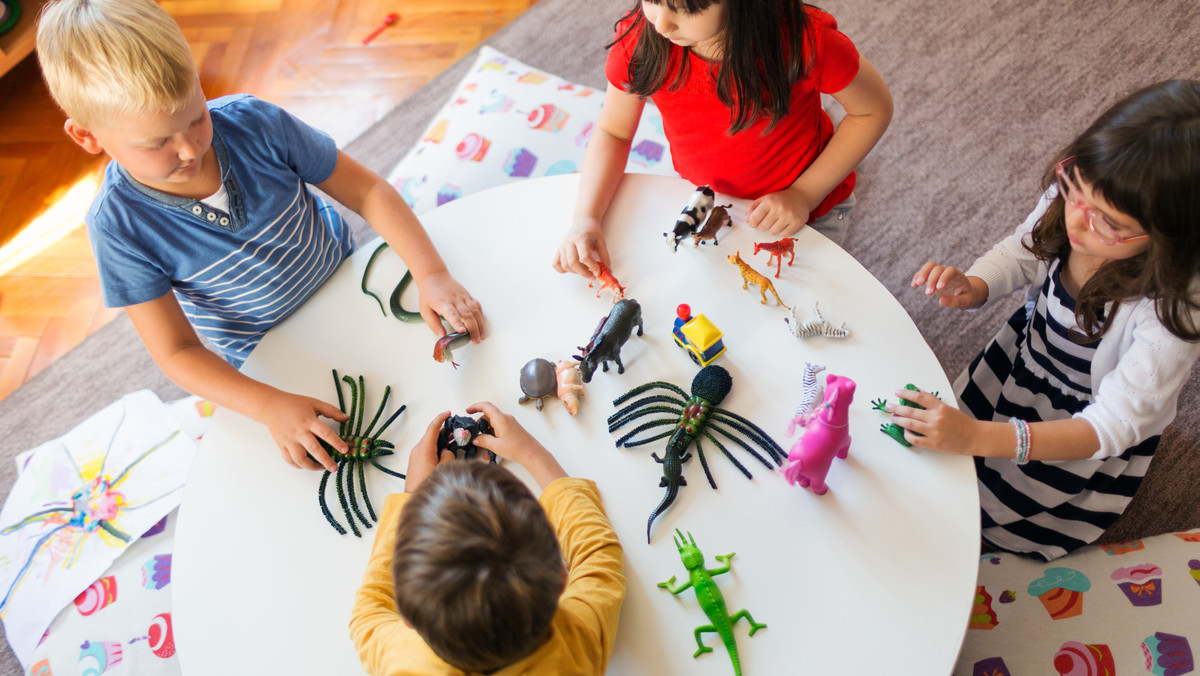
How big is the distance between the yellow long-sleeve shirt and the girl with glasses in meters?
0.40

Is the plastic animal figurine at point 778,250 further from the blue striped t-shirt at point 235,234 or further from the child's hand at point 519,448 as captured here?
the blue striped t-shirt at point 235,234

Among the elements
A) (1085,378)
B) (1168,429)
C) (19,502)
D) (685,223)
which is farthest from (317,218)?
(1168,429)

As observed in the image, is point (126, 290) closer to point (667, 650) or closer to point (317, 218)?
point (317, 218)

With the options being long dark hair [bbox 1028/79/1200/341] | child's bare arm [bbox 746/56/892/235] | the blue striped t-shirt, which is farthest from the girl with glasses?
the blue striped t-shirt

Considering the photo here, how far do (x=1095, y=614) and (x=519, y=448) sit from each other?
2.69 feet

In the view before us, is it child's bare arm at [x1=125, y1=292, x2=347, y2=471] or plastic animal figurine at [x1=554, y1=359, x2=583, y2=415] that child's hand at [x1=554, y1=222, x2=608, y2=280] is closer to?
plastic animal figurine at [x1=554, y1=359, x2=583, y2=415]

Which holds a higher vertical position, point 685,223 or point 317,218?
point 685,223

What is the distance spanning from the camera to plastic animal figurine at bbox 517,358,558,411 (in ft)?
3.14

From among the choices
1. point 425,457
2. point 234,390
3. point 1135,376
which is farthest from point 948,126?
point 234,390

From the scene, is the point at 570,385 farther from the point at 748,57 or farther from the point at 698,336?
the point at 748,57

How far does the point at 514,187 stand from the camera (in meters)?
1.21

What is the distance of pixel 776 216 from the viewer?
1.08 m

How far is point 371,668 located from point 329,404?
0.37m

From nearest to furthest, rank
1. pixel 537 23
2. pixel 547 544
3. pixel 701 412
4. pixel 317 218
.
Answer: pixel 547 544, pixel 701 412, pixel 317 218, pixel 537 23
